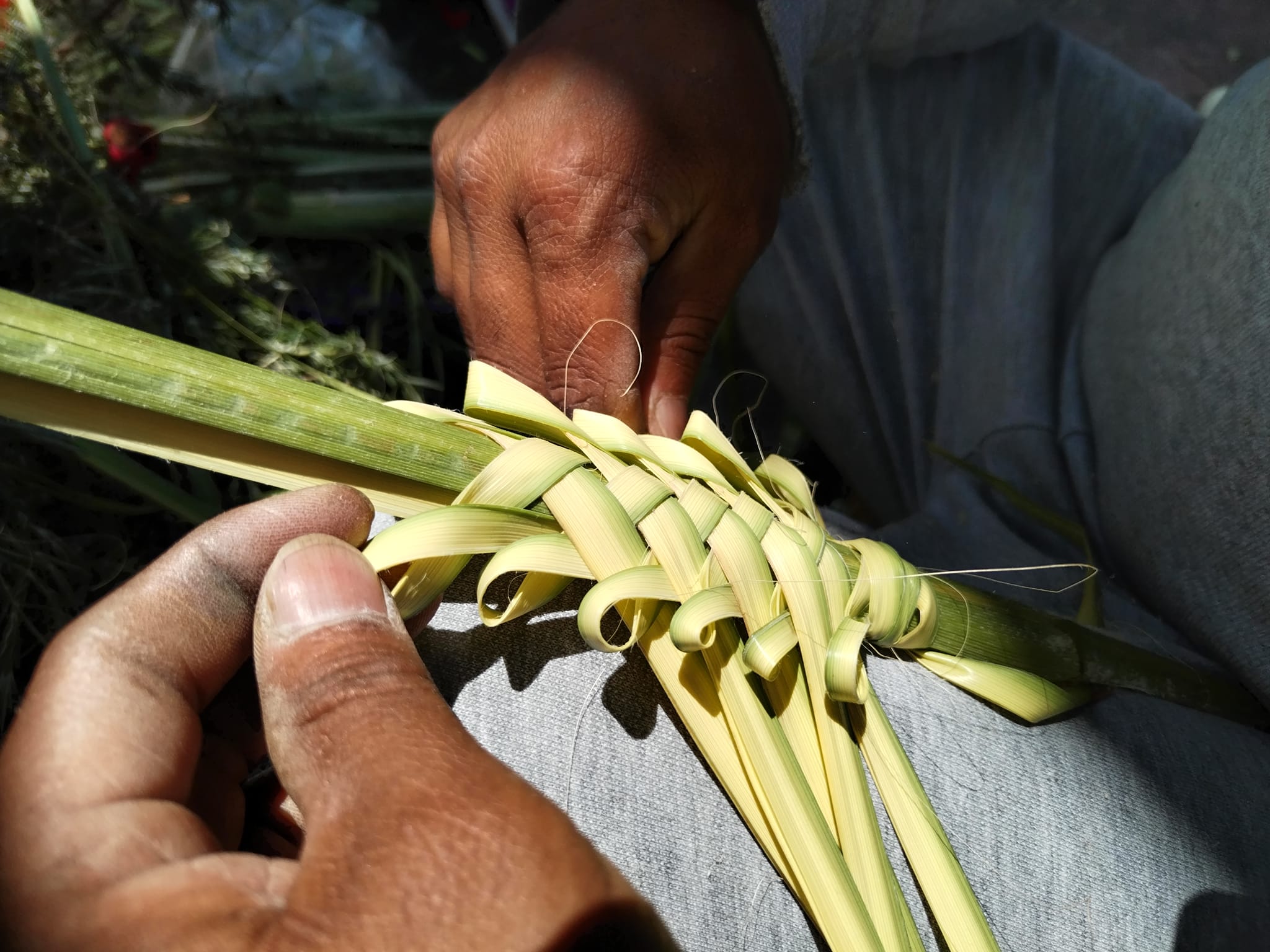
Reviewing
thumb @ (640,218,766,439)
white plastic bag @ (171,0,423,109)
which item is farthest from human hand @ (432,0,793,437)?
white plastic bag @ (171,0,423,109)

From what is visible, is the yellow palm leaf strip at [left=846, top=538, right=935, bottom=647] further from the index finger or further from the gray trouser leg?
the index finger

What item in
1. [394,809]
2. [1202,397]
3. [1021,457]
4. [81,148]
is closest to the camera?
[394,809]

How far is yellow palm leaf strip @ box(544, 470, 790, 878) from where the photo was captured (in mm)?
589

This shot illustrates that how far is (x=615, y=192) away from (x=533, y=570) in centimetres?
40

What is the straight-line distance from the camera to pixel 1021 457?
1.01 metres

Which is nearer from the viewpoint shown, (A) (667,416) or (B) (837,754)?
(B) (837,754)

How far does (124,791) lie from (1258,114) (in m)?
1.11

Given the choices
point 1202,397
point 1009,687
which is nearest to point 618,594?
point 1009,687

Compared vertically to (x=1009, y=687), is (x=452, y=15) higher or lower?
higher

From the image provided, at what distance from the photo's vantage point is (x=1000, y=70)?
1.06 metres

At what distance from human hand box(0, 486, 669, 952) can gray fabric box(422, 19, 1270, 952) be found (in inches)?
6.2

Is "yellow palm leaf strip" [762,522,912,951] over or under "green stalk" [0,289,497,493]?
under

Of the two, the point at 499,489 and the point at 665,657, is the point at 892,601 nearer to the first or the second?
the point at 665,657

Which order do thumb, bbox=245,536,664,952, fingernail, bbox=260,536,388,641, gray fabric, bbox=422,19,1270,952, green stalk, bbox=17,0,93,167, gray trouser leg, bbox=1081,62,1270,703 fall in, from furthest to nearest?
green stalk, bbox=17,0,93,167
gray trouser leg, bbox=1081,62,1270,703
gray fabric, bbox=422,19,1270,952
fingernail, bbox=260,536,388,641
thumb, bbox=245,536,664,952
